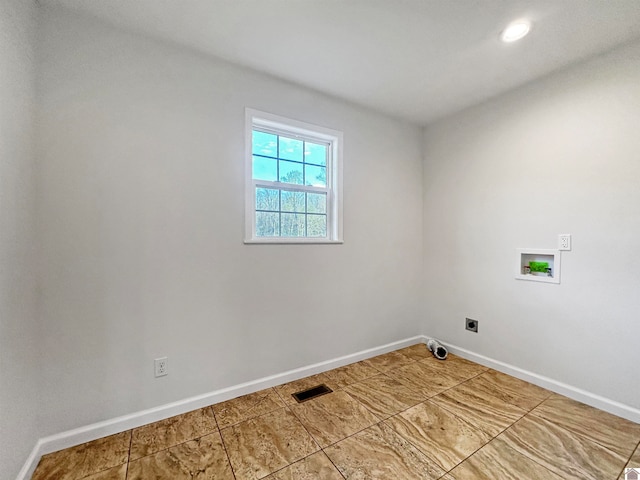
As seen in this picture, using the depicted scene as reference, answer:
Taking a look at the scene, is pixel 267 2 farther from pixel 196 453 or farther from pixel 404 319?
pixel 404 319

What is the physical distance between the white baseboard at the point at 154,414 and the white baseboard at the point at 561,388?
4.10 ft

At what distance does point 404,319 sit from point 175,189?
2613 mm

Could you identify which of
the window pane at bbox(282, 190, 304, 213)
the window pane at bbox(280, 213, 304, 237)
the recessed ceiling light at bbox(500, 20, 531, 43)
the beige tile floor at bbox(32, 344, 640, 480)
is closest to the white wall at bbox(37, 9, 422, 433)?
the window pane at bbox(280, 213, 304, 237)

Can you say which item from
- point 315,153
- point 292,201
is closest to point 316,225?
point 292,201

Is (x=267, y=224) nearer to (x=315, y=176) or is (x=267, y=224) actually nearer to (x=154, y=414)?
(x=315, y=176)

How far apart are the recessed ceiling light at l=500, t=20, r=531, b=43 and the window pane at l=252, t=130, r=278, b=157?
1746 millimetres

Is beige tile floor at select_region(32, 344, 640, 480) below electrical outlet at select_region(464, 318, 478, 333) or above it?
below

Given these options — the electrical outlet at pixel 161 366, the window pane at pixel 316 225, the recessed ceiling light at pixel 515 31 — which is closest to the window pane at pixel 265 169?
the window pane at pixel 316 225

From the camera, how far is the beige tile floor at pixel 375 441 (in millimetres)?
1411

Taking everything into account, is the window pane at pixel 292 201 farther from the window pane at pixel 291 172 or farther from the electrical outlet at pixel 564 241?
the electrical outlet at pixel 564 241

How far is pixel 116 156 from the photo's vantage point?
67.1 inches

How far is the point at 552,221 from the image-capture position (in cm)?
221

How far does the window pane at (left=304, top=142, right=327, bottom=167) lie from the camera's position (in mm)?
2514

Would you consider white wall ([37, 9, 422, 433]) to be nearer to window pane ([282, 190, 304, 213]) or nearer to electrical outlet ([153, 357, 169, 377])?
electrical outlet ([153, 357, 169, 377])
